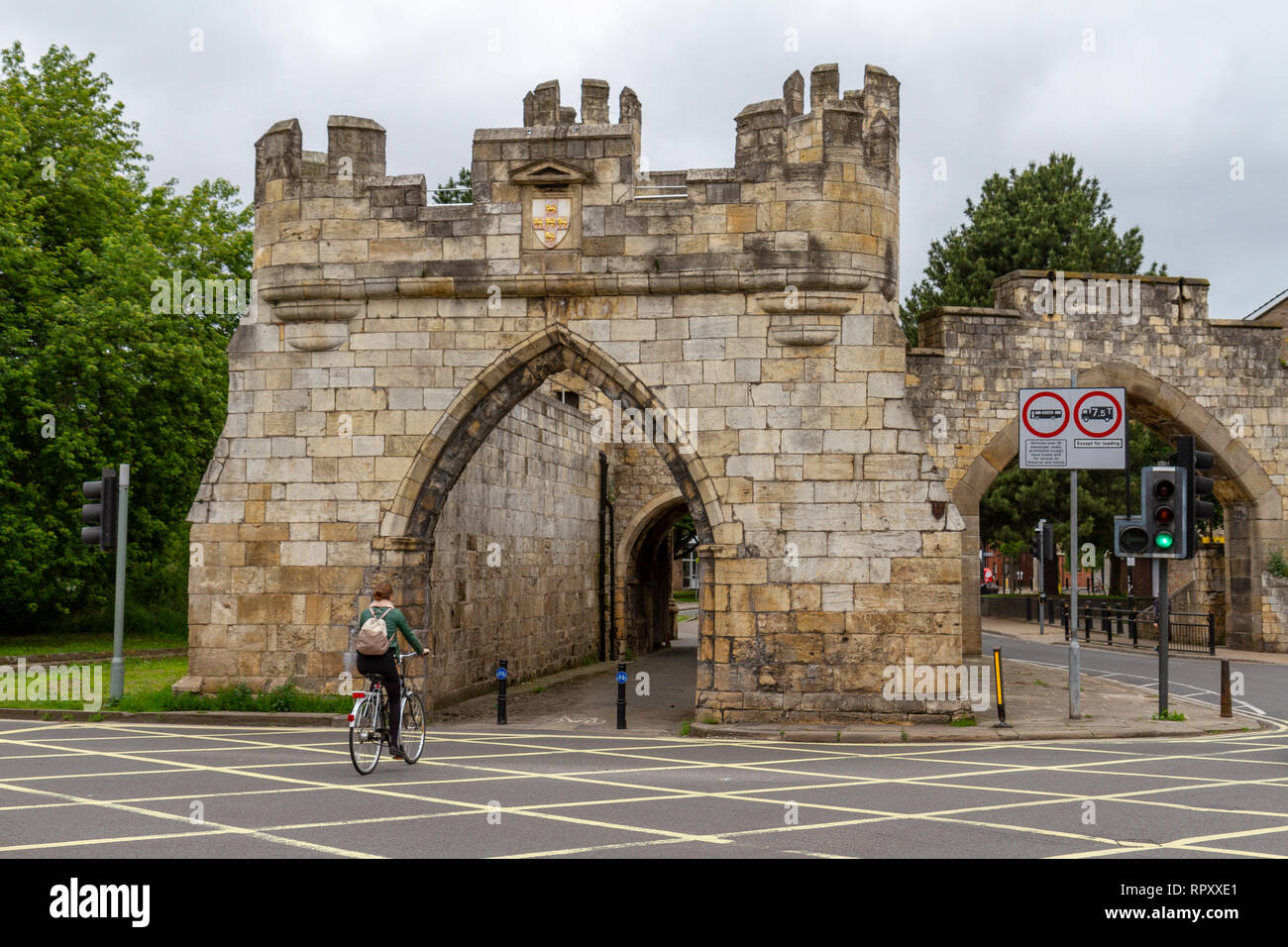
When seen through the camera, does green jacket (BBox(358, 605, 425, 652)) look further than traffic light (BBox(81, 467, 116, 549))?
No

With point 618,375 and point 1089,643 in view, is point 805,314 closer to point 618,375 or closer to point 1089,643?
point 618,375

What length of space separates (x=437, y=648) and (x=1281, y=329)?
58.9 ft

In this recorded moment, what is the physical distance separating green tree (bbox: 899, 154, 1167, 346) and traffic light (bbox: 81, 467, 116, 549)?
29.3 m

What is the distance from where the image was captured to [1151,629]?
1102 inches

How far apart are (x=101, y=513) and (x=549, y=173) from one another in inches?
247

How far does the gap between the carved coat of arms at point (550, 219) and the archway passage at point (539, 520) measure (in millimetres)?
973

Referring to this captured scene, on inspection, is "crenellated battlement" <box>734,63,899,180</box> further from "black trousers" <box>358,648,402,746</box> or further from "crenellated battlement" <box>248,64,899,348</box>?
"black trousers" <box>358,648,402,746</box>

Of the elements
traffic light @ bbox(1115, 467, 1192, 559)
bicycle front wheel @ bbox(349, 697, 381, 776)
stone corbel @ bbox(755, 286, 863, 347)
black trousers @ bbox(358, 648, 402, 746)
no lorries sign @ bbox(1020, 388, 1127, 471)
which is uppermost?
stone corbel @ bbox(755, 286, 863, 347)

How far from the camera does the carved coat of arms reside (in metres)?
12.8

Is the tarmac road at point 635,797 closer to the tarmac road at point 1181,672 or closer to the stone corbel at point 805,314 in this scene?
the tarmac road at point 1181,672

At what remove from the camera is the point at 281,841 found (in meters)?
6.75

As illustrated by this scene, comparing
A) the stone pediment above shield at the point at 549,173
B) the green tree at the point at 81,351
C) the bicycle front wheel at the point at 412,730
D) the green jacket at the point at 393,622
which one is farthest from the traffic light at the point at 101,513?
the green tree at the point at 81,351

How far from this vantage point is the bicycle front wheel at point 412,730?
10.1 m

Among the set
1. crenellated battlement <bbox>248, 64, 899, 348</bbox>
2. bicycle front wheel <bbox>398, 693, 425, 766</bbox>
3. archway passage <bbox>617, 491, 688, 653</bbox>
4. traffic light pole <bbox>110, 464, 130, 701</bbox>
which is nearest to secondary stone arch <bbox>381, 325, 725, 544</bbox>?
crenellated battlement <bbox>248, 64, 899, 348</bbox>
